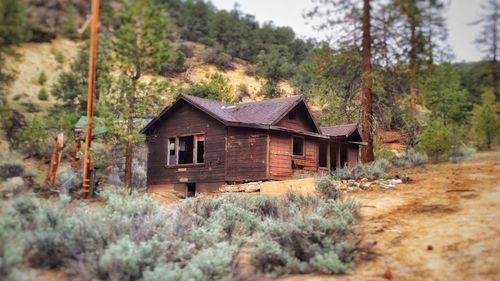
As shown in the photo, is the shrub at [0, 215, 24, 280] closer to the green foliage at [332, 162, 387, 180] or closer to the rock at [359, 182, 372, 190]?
the rock at [359, 182, 372, 190]

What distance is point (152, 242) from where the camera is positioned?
606 cm

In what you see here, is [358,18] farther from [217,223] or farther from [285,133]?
[217,223]

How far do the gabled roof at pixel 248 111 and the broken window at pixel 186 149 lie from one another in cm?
189

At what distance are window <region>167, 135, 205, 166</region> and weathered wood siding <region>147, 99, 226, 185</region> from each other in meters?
0.28

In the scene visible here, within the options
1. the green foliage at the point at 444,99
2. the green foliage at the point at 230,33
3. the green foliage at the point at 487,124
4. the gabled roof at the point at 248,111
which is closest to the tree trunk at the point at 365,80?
the gabled roof at the point at 248,111

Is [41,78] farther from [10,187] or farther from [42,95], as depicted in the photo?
[10,187]

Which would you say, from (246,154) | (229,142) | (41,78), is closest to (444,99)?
(246,154)

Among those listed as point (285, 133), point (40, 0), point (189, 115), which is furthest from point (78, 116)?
point (40, 0)

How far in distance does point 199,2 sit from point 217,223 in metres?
66.0

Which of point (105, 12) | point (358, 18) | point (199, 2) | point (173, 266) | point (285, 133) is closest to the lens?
point (173, 266)

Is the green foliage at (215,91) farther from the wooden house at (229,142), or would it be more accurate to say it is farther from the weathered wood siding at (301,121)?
the weathered wood siding at (301,121)

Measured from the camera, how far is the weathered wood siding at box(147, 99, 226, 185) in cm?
2088

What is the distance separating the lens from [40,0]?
6930mm

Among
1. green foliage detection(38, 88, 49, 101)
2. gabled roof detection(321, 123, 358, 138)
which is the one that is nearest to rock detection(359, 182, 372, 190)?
gabled roof detection(321, 123, 358, 138)
